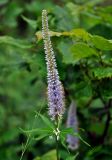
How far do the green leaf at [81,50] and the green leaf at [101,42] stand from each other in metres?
0.06

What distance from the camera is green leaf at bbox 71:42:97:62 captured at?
2832 mm

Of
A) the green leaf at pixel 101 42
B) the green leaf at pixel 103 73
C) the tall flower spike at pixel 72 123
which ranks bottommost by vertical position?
the tall flower spike at pixel 72 123

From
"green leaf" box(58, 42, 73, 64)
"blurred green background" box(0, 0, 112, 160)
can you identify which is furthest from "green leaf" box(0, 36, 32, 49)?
"green leaf" box(58, 42, 73, 64)

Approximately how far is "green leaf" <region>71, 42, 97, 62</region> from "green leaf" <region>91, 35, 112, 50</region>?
0.19 feet

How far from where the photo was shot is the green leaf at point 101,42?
8.92 ft

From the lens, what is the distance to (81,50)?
2.88m

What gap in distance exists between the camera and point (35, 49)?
3383 millimetres

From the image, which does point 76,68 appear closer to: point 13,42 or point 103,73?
point 13,42

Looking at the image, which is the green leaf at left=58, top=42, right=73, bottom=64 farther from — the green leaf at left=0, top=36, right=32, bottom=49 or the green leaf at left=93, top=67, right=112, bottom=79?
the green leaf at left=93, top=67, right=112, bottom=79

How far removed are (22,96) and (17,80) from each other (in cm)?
36

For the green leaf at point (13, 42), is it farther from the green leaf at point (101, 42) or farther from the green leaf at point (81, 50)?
the green leaf at point (101, 42)

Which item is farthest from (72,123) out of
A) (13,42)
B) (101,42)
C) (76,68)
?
(101,42)

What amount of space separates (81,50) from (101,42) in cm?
16

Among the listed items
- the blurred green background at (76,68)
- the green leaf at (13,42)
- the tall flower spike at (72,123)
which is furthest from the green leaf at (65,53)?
the tall flower spike at (72,123)
